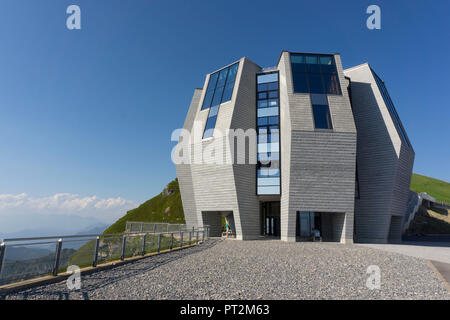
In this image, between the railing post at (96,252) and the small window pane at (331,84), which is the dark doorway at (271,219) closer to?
the small window pane at (331,84)

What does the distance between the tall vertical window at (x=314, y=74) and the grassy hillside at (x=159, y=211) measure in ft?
192

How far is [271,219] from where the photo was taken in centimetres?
3088

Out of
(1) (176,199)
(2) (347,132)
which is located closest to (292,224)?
(2) (347,132)

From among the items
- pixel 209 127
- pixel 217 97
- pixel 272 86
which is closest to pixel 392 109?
pixel 272 86

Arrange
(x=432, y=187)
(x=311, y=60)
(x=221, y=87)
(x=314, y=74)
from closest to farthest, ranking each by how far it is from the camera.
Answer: (x=314, y=74)
(x=311, y=60)
(x=221, y=87)
(x=432, y=187)

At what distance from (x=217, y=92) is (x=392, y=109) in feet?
63.9

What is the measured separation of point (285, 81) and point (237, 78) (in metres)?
5.15

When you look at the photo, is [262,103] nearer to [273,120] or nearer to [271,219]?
[273,120]

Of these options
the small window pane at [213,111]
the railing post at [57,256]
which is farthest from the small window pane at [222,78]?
the railing post at [57,256]

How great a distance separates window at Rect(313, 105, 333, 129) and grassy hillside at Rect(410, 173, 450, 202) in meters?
89.5

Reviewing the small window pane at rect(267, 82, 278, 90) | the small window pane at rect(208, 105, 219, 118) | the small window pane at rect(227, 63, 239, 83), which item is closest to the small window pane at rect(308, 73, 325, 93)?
the small window pane at rect(267, 82, 278, 90)

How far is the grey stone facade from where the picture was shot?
2203 cm

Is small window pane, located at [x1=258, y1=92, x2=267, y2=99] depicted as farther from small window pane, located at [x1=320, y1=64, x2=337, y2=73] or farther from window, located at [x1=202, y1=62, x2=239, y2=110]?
small window pane, located at [x1=320, y1=64, x2=337, y2=73]
